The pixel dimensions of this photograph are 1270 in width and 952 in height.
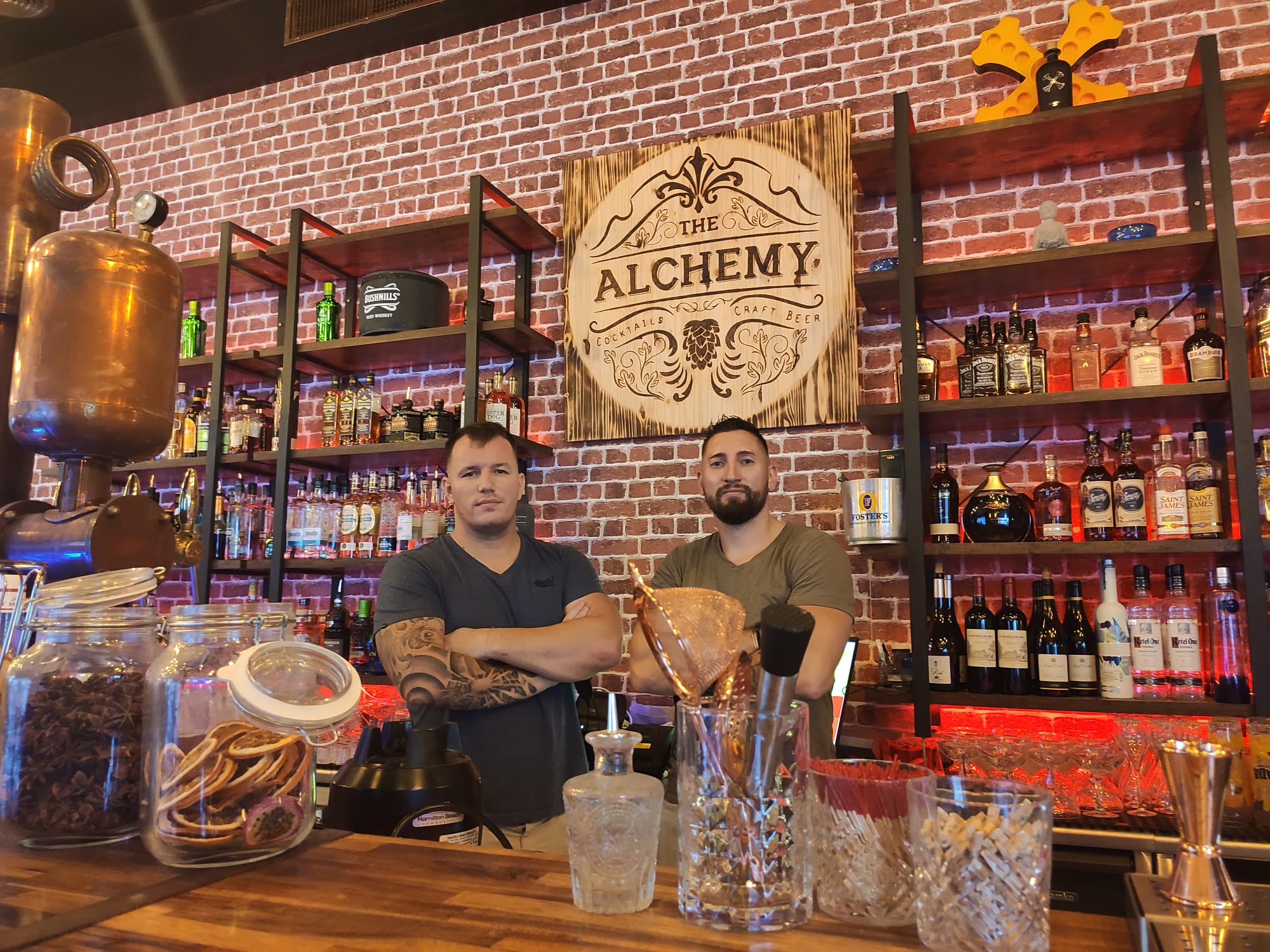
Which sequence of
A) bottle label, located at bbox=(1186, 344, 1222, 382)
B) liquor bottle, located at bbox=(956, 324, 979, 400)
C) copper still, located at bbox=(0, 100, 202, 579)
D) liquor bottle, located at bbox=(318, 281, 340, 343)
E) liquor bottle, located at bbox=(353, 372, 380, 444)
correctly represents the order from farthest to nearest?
1. liquor bottle, located at bbox=(318, 281, 340, 343)
2. liquor bottle, located at bbox=(353, 372, 380, 444)
3. liquor bottle, located at bbox=(956, 324, 979, 400)
4. bottle label, located at bbox=(1186, 344, 1222, 382)
5. copper still, located at bbox=(0, 100, 202, 579)

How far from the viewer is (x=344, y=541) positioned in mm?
A: 3223

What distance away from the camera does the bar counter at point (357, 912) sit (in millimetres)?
668

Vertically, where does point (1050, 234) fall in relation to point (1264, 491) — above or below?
above

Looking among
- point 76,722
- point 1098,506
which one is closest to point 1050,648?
point 1098,506

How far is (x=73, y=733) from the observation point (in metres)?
0.93

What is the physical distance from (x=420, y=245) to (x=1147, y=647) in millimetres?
2781

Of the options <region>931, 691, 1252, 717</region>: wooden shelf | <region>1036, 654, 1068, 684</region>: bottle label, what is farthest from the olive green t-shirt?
<region>1036, 654, 1068, 684</region>: bottle label

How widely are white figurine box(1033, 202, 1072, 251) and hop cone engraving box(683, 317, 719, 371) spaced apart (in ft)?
3.37

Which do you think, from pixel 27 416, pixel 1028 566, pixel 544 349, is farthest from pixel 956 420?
pixel 27 416

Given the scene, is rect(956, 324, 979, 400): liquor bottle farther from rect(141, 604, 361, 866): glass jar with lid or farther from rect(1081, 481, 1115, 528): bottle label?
rect(141, 604, 361, 866): glass jar with lid

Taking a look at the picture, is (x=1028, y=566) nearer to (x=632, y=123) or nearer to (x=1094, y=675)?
(x=1094, y=675)

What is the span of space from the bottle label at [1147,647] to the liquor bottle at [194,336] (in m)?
Answer: 3.50

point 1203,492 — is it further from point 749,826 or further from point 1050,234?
point 749,826

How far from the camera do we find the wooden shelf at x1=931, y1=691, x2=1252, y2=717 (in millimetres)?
2156
